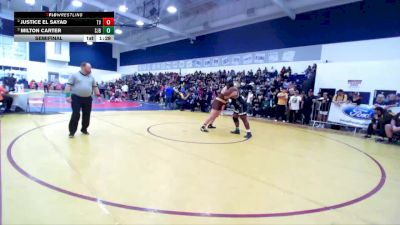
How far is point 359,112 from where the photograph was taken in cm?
855

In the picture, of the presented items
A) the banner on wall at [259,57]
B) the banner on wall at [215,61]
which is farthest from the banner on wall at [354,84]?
the banner on wall at [215,61]

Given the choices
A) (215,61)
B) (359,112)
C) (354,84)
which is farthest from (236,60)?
(359,112)

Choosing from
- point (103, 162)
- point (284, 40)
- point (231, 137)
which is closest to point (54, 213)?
point (103, 162)

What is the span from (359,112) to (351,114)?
29cm

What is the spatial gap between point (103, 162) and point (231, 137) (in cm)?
350

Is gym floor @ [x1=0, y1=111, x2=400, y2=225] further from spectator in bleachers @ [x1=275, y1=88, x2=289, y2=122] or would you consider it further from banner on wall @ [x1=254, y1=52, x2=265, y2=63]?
banner on wall @ [x1=254, y1=52, x2=265, y2=63]

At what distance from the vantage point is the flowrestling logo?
327 inches

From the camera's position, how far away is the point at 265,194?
3029 mm

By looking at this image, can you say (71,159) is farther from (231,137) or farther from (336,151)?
(336,151)

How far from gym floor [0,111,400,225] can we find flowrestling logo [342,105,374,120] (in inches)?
122

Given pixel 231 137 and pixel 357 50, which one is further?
pixel 357 50

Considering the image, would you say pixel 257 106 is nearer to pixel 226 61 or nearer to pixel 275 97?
pixel 275 97

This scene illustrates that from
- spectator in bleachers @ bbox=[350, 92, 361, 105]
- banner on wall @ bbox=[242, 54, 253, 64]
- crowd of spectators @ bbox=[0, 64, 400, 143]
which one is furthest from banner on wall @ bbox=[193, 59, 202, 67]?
spectator in bleachers @ bbox=[350, 92, 361, 105]
